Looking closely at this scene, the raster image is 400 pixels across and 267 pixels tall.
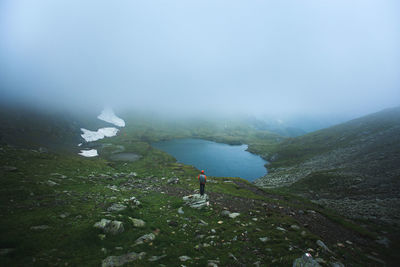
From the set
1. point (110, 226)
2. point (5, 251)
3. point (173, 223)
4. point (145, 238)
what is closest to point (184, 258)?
point (145, 238)

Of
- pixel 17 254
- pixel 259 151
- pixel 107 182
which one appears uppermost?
pixel 17 254

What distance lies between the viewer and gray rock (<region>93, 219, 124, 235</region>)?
12.2 metres

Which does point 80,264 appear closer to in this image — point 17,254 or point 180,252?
point 17,254

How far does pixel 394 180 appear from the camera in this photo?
131ft

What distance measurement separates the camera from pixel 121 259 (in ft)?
32.0

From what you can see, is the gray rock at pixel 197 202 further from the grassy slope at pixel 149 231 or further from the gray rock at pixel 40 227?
the gray rock at pixel 40 227

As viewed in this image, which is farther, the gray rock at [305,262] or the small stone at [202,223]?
the small stone at [202,223]

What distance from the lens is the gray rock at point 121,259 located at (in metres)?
9.30

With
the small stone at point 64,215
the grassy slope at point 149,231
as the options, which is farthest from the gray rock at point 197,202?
the small stone at point 64,215

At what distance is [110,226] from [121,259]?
147 inches

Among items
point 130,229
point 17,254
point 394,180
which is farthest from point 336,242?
point 394,180

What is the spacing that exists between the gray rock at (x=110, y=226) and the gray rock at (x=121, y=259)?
2.83 metres

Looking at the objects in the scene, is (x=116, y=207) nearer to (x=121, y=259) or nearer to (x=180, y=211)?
(x=180, y=211)

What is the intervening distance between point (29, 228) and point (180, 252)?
10510 millimetres
